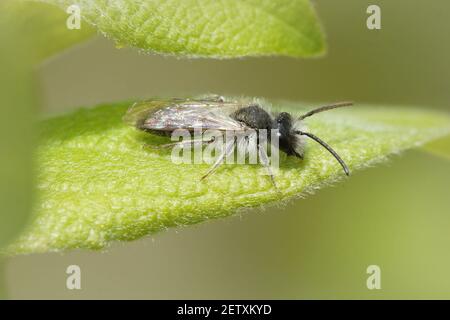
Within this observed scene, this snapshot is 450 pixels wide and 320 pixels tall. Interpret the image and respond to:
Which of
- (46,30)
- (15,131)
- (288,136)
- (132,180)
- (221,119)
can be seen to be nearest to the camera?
(15,131)

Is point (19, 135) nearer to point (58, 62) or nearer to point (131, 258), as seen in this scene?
point (131, 258)

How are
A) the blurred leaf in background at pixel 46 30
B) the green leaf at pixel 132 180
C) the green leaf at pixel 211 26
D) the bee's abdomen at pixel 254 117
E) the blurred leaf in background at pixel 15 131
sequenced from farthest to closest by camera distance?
the bee's abdomen at pixel 254 117 < the blurred leaf in background at pixel 46 30 < the green leaf at pixel 211 26 < the green leaf at pixel 132 180 < the blurred leaf in background at pixel 15 131

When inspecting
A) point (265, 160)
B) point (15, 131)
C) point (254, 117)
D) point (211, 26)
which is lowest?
point (15, 131)

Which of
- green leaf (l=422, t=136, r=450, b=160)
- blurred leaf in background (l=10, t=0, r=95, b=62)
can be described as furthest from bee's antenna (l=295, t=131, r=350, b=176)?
blurred leaf in background (l=10, t=0, r=95, b=62)

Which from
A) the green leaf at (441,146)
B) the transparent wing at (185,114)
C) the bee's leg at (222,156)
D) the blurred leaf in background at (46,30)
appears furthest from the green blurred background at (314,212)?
the bee's leg at (222,156)

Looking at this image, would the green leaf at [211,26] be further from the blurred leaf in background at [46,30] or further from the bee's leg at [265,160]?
the bee's leg at [265,160]

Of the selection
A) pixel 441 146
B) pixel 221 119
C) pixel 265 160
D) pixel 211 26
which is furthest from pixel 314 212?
pixel 211 26

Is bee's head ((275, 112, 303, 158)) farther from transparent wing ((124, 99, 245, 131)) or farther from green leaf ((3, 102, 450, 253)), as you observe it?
transparent wing ((124, 99, 245, 131))

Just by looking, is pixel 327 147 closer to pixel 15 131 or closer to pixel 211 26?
pixel 211 26
